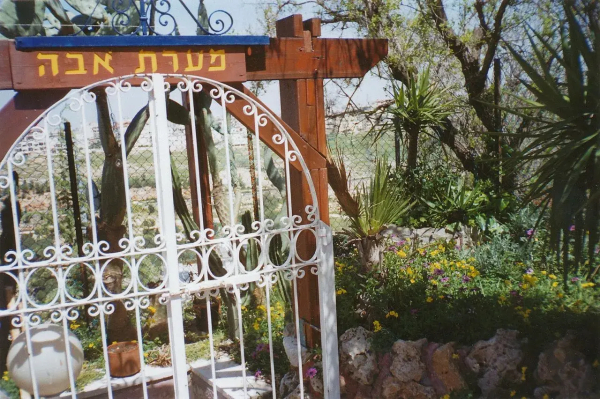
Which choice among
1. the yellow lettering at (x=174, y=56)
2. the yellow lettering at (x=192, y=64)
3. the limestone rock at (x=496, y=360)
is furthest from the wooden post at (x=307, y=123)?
the limestone rock at (x=496, y=360)

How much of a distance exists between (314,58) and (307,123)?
1.40 feet

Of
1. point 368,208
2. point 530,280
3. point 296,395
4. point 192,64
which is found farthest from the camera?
point 368,208

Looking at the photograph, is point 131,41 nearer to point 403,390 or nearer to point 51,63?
point 51,63

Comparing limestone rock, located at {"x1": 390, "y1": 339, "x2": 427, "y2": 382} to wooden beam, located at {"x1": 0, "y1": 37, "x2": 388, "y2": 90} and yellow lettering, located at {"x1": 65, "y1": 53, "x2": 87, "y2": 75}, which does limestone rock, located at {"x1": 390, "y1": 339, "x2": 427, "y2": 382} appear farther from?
yellow lettering, located at {"x1": 65, "y1": 53, "x2": 87, "y2": 75}

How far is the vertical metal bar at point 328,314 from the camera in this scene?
343 cm

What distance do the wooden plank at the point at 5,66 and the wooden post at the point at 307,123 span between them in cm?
164

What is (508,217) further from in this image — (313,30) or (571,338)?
(313,30)

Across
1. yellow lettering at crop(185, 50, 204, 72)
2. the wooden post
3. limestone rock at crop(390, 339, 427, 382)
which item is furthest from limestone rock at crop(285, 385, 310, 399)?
yellow lettering at crop(185, 50, 204, 72)

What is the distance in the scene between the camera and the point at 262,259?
3.22m

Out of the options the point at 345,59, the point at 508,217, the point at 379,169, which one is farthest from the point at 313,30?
the point at 508,217

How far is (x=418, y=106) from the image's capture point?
6191mm

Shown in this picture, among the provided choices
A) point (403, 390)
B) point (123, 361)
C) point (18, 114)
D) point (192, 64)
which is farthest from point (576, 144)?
point (123, 361)

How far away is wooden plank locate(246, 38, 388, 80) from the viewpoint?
3402mm

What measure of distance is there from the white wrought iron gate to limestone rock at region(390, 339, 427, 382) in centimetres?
43
